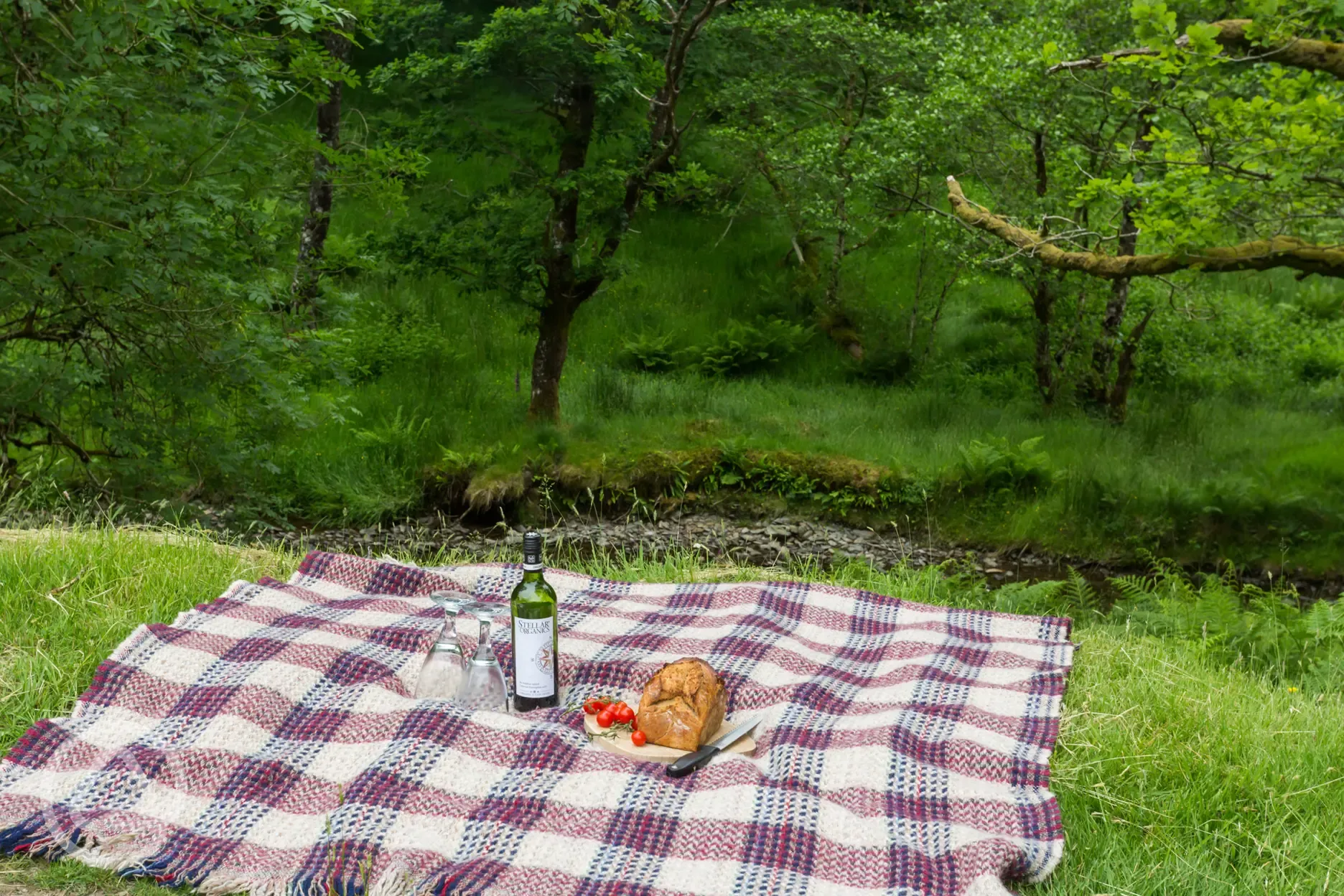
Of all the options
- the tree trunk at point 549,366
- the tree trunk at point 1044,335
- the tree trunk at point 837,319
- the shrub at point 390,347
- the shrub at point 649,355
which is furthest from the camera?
the tree trunk at point 837,319

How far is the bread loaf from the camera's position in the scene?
3.33 metres

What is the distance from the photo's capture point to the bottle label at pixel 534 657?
11.2 feet

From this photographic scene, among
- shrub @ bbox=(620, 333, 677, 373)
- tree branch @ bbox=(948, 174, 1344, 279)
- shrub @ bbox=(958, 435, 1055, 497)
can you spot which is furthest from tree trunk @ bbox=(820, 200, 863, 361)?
tree branch @ bbox=(948, 174, 1344, 279)

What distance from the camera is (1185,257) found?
6715mm

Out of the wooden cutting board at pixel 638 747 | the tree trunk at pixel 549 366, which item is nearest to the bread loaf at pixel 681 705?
the wooden cutting board at pixel 638 747

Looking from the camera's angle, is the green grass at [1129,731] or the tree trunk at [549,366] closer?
the green grass at [1129,731]

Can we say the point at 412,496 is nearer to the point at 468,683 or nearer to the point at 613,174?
the point at 613,174

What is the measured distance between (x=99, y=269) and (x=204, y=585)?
2.52 m

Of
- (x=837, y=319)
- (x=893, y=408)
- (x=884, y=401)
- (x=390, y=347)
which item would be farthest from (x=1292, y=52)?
(x=390, y=347)

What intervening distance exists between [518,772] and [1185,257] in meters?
5.23

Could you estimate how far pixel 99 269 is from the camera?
247 inches

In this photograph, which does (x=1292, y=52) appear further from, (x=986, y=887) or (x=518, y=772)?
(x=518, y=772)

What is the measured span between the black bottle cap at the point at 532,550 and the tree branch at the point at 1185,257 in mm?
4583

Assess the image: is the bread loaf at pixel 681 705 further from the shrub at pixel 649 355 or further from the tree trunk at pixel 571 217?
the shrub at pixel 649 355
